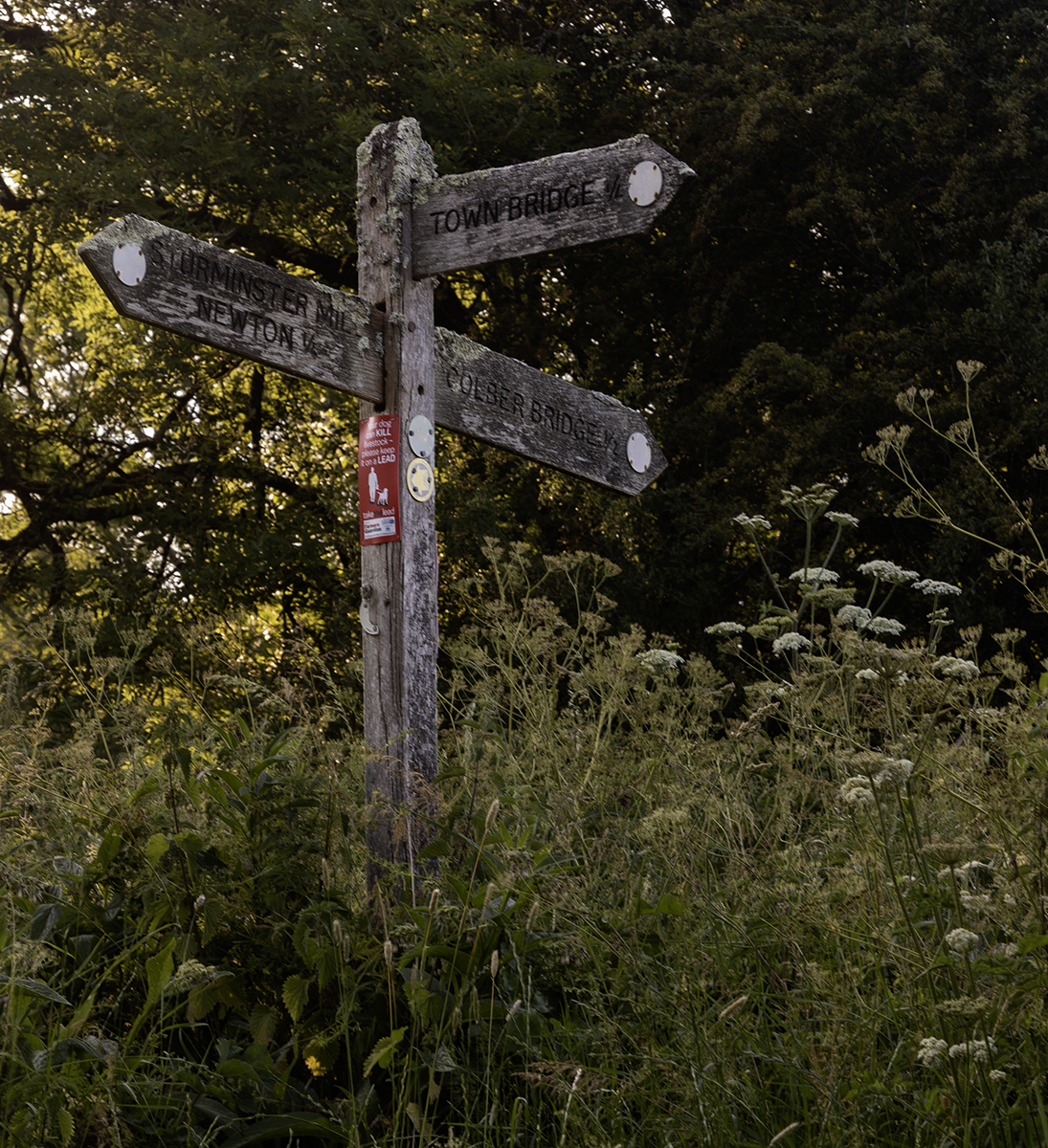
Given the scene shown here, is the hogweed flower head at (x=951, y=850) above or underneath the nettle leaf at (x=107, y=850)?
underneath

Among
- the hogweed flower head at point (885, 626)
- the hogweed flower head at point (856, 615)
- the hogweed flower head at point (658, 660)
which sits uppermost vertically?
the hogweed flower head at point (885, 626)

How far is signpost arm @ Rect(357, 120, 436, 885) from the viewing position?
288 cm

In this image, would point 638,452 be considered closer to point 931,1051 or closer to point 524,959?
point 524,959

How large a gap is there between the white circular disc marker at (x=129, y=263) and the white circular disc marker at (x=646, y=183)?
1336 mm

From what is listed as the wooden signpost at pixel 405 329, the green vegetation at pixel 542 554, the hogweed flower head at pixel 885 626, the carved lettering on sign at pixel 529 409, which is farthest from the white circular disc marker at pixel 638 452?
the hogweed flower head at pixel 885 626

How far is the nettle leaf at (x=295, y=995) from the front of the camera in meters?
2.10

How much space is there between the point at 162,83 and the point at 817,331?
5608mm

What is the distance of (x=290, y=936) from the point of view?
7.59ft

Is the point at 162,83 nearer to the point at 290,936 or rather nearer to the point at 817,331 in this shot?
the point at 817,331

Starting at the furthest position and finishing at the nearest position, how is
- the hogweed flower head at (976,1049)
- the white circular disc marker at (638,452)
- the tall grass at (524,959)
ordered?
1. the white circular disc marker at (638,452)
2. the tall grass at (524,959)
3. the hogweed flower head at (976,1049)

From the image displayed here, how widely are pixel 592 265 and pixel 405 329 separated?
709 centimetres

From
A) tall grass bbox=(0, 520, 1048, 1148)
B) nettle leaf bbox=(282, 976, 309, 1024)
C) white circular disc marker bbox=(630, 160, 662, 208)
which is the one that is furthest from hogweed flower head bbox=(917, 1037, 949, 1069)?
white circular disc marker bbox=(630, 160, 662, 208)

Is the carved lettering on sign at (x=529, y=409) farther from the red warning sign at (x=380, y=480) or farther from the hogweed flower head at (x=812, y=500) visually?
the hogweed flower head at (x=812, y=500)

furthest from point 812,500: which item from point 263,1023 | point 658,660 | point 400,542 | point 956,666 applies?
point 263,1023
